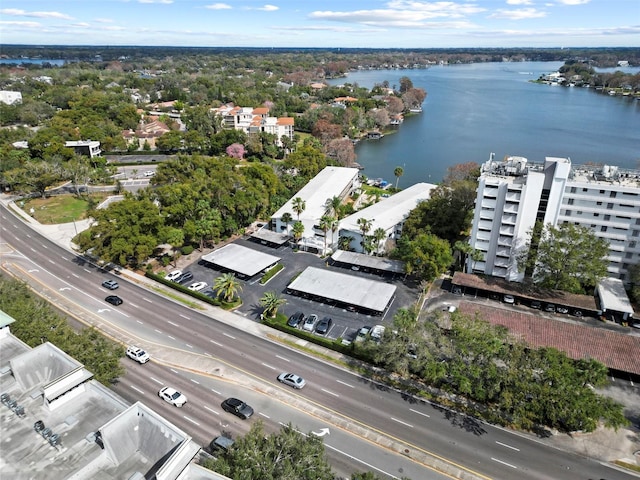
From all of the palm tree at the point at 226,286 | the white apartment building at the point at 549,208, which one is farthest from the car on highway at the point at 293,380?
the white apartment building at the point at 549,208

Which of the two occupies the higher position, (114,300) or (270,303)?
(270,303)

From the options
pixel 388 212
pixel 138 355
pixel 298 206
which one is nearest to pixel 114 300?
pixel 138 355

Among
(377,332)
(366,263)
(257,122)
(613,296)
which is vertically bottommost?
(377,332)

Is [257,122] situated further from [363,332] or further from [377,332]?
[377,332]

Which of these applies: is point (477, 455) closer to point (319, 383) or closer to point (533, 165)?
point (319, 383)

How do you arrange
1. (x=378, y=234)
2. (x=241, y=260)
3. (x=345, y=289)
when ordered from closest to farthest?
(x=345, y=289)
(x=241, y=260)
(x=378, y=234)

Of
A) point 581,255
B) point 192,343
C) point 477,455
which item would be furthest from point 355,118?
point 477,455

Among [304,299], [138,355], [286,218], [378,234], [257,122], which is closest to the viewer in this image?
[138,355]
